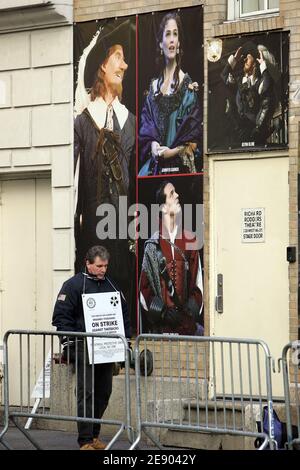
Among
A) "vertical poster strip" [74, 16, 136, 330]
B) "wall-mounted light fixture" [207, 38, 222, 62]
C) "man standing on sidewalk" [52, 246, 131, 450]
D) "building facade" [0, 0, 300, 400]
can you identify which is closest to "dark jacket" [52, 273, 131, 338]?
"man standing on sidewalk" [52, 246, 131, 450]

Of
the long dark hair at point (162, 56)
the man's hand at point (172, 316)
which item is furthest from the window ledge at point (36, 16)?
the man's hand at point (172, 316)

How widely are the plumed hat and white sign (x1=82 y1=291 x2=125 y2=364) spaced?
3403 millimetres

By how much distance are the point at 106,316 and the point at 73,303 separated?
1.13ft

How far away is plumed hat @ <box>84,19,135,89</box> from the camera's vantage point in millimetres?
13273

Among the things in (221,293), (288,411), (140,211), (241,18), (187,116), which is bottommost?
(288,411)

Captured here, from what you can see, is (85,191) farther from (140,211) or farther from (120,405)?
(120,405)

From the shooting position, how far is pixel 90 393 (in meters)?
10.6

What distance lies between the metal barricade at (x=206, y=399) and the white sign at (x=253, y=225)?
118 centimetres

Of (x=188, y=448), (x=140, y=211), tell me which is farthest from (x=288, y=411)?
(x=140, y=211)

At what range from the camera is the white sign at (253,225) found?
1216 centimetres

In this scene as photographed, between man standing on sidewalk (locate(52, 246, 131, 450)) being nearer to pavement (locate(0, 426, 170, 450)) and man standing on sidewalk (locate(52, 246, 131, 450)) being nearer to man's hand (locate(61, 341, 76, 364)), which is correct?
man's hand (locate(61, 341, 76, 364))

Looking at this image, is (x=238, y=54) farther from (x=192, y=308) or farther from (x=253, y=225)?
(x=192, y=308)

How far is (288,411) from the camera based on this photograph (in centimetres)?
931

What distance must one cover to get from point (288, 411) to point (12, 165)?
6.08 m
